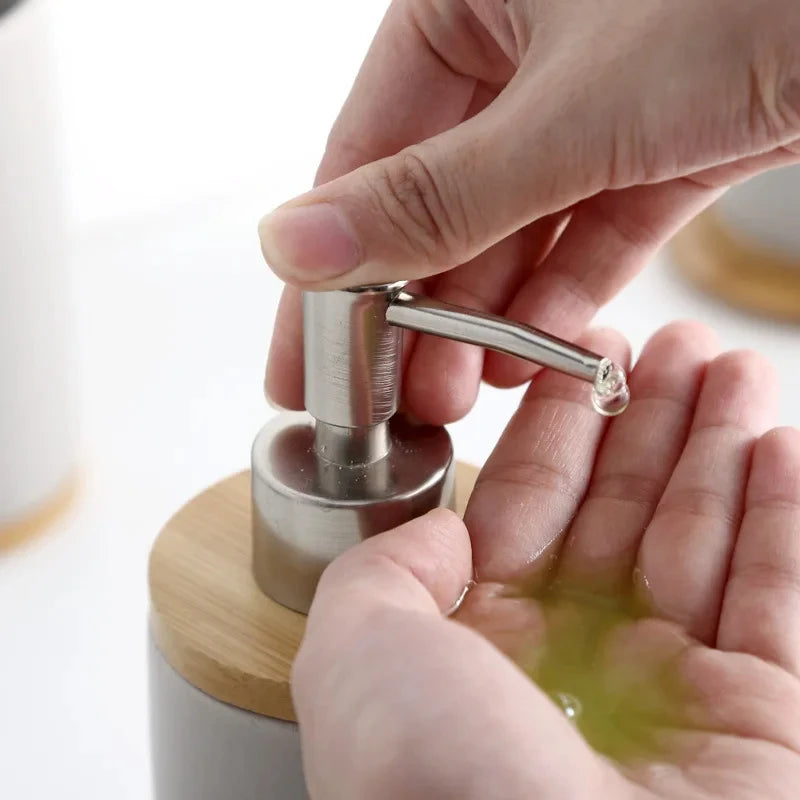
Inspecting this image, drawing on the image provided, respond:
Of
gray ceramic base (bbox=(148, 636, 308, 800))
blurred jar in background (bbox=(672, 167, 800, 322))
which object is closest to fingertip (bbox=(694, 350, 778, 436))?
gray ceramic base (bbox=(148, 636, 308, 800))

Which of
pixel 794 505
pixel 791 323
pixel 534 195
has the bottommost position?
pixel 791 323

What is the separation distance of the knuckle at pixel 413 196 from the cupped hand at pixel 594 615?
0.32 feet

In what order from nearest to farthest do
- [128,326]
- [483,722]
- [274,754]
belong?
[483,722] < [274,754] < [128,326]

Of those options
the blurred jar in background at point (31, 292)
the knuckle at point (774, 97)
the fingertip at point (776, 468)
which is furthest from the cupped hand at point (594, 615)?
the blurred jar in background at point (31, 292)

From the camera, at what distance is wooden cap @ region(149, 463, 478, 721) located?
450mm

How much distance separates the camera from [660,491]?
1.72 ft

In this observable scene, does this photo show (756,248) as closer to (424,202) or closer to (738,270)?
(738,270)

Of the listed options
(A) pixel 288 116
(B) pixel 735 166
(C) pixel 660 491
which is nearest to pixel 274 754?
(C) pixel 660 491

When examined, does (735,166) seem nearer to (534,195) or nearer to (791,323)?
(534,195)

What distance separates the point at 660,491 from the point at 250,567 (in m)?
0.16

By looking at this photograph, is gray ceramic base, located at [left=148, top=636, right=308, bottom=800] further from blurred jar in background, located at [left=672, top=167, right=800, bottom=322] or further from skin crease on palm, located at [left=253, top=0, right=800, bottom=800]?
blurred jar in background, located at [left=672, top=167, right=800, bottom=322]

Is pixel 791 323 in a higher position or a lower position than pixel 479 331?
lower

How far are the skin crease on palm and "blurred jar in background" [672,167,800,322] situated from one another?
0.90 feet

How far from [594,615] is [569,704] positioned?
0.05m
